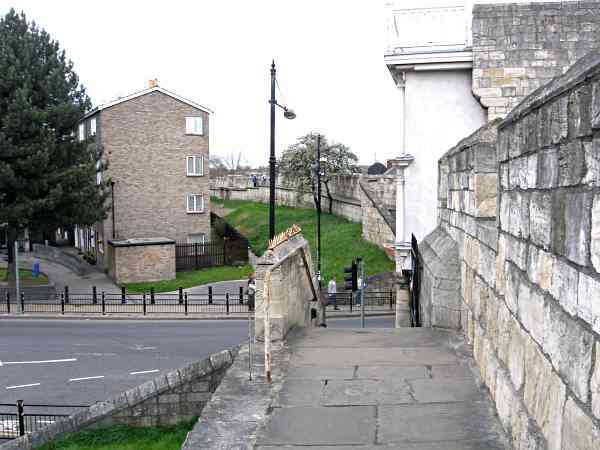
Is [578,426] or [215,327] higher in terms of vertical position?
[578,426]

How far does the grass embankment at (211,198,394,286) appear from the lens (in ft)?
108

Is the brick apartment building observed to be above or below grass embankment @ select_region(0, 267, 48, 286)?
above

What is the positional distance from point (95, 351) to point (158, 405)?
10.7m

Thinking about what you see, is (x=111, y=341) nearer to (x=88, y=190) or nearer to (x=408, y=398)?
(x=88, y=190)

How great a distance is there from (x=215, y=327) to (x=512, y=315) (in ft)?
62.9

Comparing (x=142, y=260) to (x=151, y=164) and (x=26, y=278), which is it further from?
(x=151, y=164)

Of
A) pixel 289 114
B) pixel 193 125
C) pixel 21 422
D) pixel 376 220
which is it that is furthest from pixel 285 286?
pixel 193 125

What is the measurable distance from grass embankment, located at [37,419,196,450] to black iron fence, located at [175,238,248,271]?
91.7 ft

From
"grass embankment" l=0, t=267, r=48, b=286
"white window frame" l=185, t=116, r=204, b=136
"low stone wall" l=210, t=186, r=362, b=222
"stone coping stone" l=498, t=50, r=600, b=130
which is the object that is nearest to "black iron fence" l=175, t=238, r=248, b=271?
"white window frame" l=185, t=116, r=204, b=136

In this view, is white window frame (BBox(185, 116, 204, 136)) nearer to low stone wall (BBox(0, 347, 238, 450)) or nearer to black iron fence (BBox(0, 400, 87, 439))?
black iron fence (BBox(0, 400, 87, 439))

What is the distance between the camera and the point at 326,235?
40.4 meters

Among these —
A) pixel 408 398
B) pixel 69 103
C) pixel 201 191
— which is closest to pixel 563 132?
pixel 408 398

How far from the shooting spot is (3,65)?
2719cm

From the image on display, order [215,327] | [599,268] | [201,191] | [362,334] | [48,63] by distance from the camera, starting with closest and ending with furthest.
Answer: [599,268], [362,334], [215,327], [48,63], [201,191]
